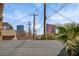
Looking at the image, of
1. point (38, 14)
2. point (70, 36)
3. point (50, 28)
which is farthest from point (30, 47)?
point (70, 36)

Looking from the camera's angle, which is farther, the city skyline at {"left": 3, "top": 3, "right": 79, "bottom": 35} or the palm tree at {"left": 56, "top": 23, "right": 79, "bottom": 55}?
the palm tree at {"left": 56, "top": 23, "right": 79, "bottom": 55}

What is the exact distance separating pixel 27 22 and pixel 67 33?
4.11 ft

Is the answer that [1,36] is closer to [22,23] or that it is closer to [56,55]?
[22,23]

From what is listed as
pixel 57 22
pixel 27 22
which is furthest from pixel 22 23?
pixel 57 22

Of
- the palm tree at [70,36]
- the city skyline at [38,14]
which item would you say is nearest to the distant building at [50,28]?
the city skyline at [38,14]

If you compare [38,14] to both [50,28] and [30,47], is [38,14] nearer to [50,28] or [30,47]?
[50,28]

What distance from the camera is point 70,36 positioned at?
1441cm

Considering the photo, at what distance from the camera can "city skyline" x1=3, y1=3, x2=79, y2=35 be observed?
46.2ft

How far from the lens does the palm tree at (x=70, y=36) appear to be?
14.3 meters

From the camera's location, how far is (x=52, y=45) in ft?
47.0

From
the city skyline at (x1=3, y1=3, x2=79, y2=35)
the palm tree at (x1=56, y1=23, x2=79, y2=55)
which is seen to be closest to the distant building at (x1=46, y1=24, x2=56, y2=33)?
the city skyline at (x1=3, y1=3, x2=79, y2=35)

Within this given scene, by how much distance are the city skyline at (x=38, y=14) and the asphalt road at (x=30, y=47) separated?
1.30 feet

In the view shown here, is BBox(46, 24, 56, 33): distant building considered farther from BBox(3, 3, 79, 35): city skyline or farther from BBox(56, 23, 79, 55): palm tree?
BBox(56, 23, 79, 55): palm tree

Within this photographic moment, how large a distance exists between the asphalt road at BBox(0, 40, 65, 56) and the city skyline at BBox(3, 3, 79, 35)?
0.40 metres
